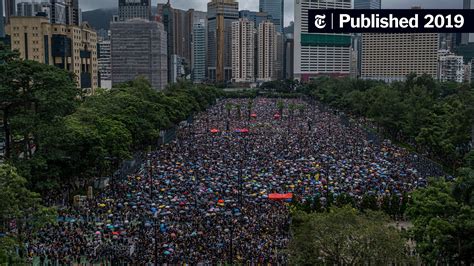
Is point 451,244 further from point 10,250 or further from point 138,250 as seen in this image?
point 10,250

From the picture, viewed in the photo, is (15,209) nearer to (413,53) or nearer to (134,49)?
(134,49)

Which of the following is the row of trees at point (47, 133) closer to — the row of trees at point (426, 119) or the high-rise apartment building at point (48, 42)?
the row of trees at point (426, 119)

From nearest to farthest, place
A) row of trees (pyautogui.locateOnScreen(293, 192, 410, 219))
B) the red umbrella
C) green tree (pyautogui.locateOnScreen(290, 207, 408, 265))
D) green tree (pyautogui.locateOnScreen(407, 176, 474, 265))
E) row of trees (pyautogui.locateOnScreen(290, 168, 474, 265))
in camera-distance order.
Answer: green tree (pyautogui.locateOnScreen(290, 207, 408, 265)) < row of trees (pyautogui.locateOnScreen(290, 168, 474, 265)) < green tree (pyautogui.locateOnScreen(407, 176, 474, 265)) < row of trees (pyautogui.locateOnScreen(293, 192, 410, 219)) < the red umbrella

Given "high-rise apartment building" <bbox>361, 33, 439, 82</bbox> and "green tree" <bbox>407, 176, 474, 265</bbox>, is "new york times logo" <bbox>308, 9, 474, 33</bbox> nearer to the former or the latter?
"green tree" <bbox>407, 176, 474, 265</bbox>

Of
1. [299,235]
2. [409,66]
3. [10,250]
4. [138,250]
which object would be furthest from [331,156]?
[409,66]

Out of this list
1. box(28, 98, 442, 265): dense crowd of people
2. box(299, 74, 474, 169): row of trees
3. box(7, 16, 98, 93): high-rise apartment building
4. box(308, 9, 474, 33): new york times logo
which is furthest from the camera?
box(7, 16, 98, 93): high-rise apartment building

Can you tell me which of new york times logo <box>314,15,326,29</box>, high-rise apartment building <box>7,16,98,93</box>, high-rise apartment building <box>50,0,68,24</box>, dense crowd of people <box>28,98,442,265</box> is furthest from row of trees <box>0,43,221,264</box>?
high-rise apartment building <box>50,0,68,24</box>

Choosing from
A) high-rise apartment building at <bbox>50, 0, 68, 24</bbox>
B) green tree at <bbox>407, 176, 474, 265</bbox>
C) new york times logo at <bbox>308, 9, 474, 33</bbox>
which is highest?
high-rise apartment building at <bbox>50, 0, 68, 24</bbox>

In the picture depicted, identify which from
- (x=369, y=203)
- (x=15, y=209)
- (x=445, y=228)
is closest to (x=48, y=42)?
(x=369, y=203)
